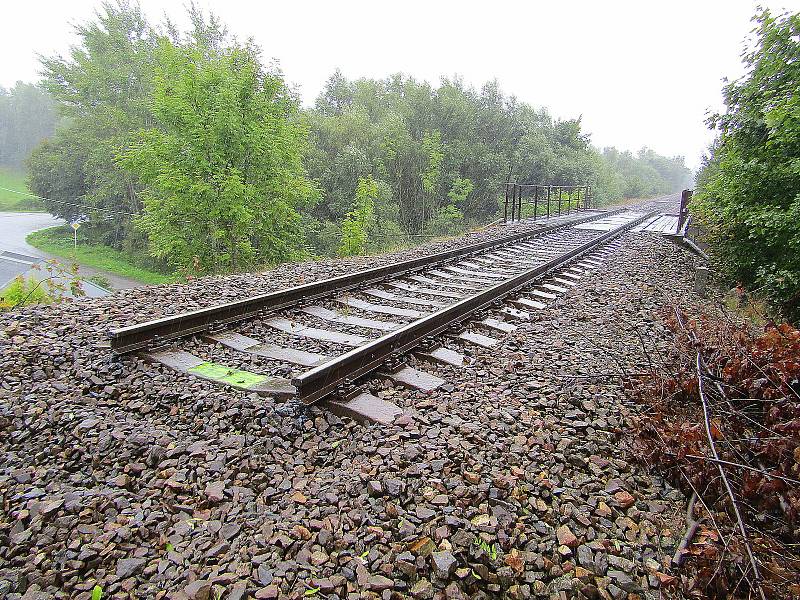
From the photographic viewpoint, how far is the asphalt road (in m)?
21.3

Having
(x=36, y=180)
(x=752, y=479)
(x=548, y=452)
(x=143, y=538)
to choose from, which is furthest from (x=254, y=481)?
(x=36, y=180)

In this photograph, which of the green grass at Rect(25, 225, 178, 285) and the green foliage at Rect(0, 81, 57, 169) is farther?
the green foliage at Rect(0, 81, 57, 169)

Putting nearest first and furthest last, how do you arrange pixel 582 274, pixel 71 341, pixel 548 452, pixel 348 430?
pixel 548 452, pixel 348 430, pixel 71 341, pixel 582 274

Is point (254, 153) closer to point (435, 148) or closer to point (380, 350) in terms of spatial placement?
point (380, 350)

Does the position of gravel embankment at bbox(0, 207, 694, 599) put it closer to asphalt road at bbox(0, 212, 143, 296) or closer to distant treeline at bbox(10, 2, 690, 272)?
distant treeline at bbox(10, 2, 690, 272)

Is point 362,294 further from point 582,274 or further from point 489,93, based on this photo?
point 489,93

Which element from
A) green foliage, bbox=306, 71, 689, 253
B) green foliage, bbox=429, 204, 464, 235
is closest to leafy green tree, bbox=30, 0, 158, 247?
green foliage, bbox=306, 71, 689, 253

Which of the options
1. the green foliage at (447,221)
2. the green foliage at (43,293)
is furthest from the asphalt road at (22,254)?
the green foliage at (447,221)

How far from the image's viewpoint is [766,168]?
625cm

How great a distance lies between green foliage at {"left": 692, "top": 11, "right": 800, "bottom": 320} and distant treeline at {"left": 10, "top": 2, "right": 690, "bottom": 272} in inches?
506

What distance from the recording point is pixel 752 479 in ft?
7.63

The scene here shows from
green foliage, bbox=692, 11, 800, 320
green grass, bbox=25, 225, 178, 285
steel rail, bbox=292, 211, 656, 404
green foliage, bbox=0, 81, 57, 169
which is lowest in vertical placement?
green grass, bbox=25, 225, 178, 285

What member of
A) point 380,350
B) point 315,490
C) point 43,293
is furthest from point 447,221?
point 315,490

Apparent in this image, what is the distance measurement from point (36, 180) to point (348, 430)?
49.1m
